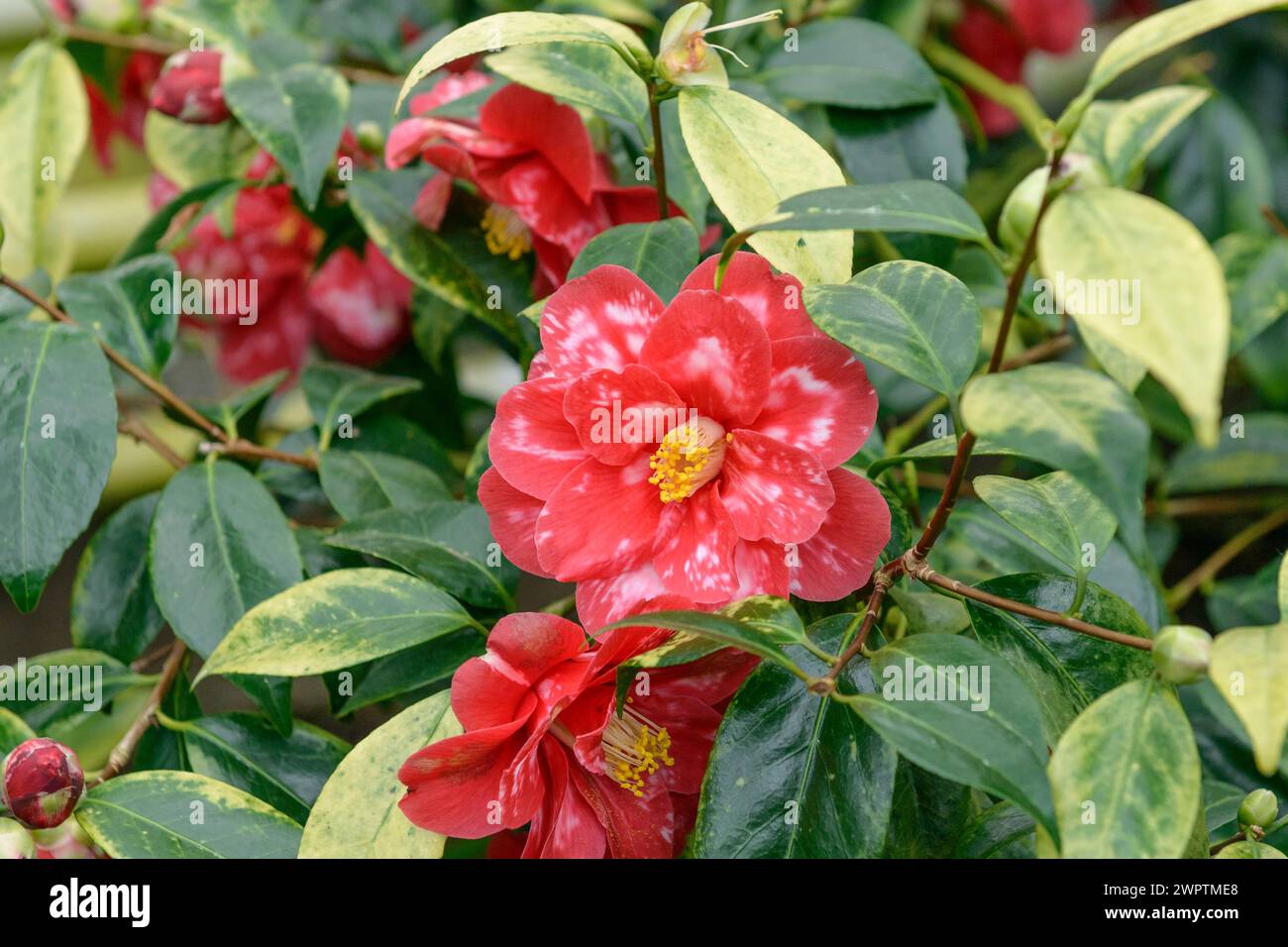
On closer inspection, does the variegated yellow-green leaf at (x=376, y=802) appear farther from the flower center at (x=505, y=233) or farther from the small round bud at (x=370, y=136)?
the small round bud at (x=370, y=136)

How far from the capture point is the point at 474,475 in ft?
2.48

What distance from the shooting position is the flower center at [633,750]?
0.58m

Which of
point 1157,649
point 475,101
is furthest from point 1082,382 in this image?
point 475,101

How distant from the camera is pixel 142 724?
71cm

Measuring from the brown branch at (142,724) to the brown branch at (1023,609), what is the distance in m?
0.45

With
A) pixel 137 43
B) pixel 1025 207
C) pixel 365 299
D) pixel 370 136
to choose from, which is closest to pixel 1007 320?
pixel 1025 207

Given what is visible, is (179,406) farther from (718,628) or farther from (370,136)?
(718,628)

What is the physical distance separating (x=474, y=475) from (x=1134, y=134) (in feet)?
1.40

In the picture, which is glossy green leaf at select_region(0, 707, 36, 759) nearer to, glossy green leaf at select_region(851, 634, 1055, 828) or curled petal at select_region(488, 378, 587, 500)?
curled petal at select_region(488, 378, 587, 500)

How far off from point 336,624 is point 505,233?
322mm

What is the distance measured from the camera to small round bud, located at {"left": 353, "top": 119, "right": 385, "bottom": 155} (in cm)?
91

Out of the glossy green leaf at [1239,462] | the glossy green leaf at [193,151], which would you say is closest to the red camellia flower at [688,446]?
the glossy green leaf at [193,151]

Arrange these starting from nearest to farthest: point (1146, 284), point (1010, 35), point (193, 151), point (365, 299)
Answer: point (1146, 284) < point (193, 151) < point (365, 299) < point (1010, 35)
